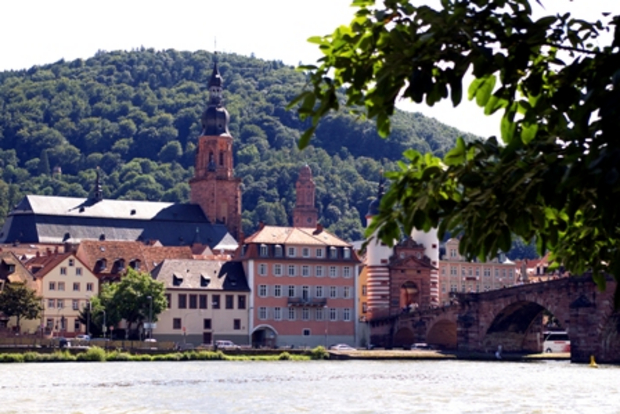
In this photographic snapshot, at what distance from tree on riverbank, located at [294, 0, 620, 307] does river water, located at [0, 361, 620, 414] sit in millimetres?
32995

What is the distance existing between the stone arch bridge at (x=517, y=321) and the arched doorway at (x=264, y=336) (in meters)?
10.5

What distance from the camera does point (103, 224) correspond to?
168125 millimetres

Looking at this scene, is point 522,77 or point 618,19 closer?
point 618,19

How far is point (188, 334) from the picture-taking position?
120m

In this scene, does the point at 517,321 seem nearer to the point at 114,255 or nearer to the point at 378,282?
the point at 378,282

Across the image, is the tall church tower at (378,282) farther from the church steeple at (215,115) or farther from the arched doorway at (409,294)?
the church steeple at (215,115)

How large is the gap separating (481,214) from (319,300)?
370ft

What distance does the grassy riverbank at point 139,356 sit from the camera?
9062cm

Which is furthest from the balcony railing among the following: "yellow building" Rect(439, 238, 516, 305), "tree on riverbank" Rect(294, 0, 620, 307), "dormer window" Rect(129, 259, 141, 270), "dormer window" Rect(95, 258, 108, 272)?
"tree on riverbank" Rect(294, 0, 620, 307)

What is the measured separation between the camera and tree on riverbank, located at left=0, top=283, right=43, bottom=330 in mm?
112812

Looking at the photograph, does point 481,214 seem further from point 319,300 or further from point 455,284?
point 455,284

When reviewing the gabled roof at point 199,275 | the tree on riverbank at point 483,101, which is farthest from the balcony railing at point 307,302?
the tree on riverbank at point 483,101

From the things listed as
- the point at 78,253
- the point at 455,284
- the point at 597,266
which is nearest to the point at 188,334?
the point at 78,253

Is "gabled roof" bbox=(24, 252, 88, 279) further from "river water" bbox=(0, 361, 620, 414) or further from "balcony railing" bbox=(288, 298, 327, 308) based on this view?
"river water" bbox=(0, 361, 620, 414)
